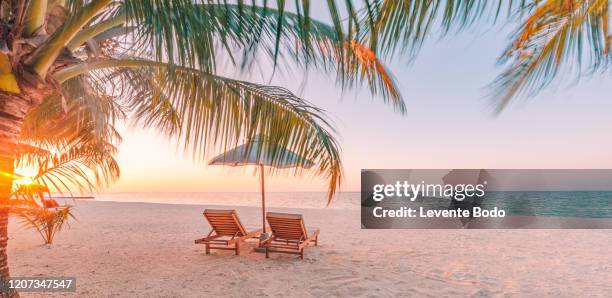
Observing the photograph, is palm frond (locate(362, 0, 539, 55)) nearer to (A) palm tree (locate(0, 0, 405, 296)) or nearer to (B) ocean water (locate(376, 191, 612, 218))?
(A) palm tree (locate(0, 0, 405, 296))

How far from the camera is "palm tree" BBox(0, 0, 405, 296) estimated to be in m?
1.51

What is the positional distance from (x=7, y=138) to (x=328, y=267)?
4.04m

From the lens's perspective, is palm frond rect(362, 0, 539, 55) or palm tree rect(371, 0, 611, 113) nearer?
palm frond rect(362, 0, 539, 55)

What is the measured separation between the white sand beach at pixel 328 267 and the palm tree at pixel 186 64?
153 centimetres

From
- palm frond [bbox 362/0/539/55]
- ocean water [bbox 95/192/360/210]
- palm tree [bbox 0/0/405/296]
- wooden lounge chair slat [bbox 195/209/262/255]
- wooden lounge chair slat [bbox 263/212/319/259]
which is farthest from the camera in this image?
ocean water [bbox 95/192/360/210]

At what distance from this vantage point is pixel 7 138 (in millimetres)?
2416

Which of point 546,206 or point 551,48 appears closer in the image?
point 551,48

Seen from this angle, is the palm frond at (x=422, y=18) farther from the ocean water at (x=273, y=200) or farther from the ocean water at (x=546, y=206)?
the ocean water at (x=546, y=206)

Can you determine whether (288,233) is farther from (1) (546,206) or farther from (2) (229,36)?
(1) (546,206)

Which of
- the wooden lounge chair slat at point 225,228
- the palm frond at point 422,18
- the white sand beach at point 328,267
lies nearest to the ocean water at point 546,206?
the white sand beach at point 328,267

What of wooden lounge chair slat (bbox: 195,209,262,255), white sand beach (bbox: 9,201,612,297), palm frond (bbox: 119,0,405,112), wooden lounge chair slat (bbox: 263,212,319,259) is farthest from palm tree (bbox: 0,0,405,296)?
wooden lounge chair slat (bbox: 263,212,319,259)

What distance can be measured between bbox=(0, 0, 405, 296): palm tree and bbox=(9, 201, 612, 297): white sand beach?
1.53m

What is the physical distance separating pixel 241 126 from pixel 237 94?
29cm

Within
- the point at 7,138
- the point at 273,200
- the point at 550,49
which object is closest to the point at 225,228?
Answer: the point at 7,138
